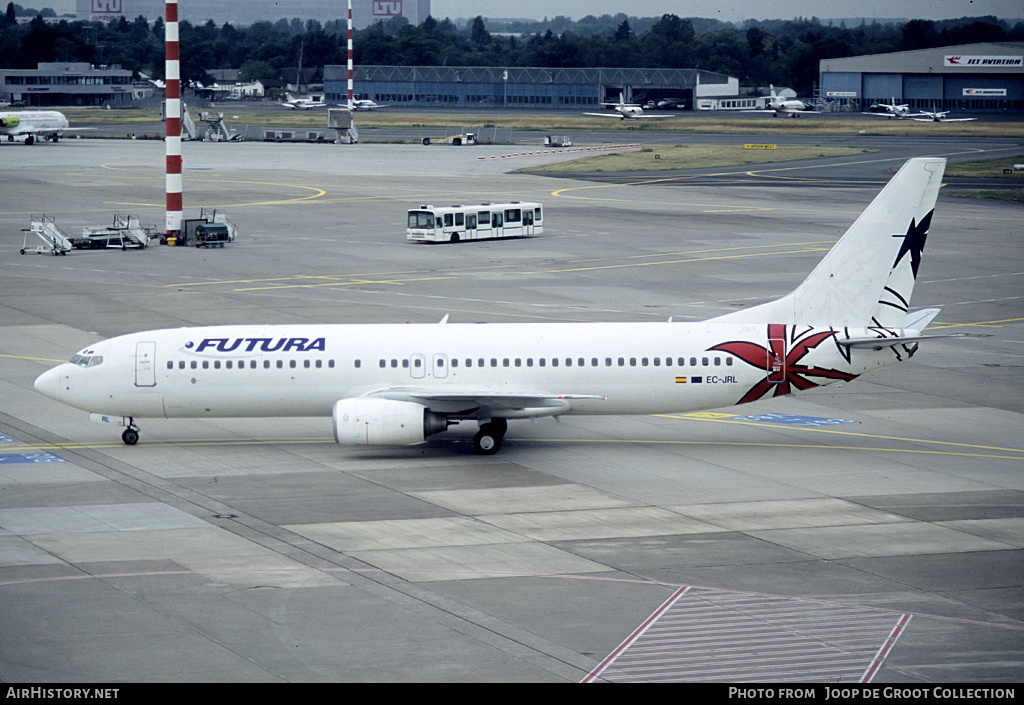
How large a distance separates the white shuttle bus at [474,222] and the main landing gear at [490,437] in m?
52.6

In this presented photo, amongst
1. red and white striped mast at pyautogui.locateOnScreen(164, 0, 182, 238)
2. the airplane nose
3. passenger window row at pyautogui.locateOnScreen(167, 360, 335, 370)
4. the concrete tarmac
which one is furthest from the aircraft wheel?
red and white striped mast at pyautogui.locateOnScreen(164, 0, 182, 238)

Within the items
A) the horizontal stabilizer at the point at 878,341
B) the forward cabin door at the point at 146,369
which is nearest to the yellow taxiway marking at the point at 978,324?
the horizontal stabilizer at the point at 878,341

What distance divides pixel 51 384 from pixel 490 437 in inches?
573

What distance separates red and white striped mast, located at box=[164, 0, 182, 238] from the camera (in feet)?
281

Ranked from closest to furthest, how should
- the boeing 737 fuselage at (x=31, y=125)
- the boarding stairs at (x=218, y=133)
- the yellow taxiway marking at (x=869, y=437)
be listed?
1. the yellow taxiway marking at (x=869, y=437)
2. the boeing 737 fuselage at (x=31, y=125)
3. the boarding stairs at (x=218, y=133)

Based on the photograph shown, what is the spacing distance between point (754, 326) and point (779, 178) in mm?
95197

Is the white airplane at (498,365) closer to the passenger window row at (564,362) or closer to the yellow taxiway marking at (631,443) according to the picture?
the passenger window row at (564,362)

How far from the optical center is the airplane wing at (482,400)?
38.4m

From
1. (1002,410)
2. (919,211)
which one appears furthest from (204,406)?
(1002,410)

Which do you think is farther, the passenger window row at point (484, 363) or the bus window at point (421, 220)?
the bus window at point (421, 220)

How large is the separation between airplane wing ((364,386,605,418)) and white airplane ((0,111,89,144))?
6189 inches

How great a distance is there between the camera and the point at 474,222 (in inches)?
3649

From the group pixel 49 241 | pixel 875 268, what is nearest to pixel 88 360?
pixel 875 268

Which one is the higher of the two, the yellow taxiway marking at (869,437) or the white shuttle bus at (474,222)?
the white shuttle bus at (474,222)
